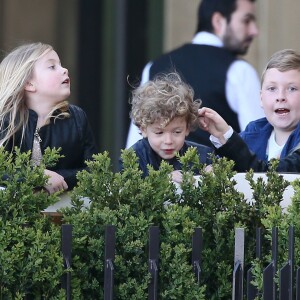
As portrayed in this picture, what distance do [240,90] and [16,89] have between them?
230 centimetres

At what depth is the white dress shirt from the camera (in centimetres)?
700

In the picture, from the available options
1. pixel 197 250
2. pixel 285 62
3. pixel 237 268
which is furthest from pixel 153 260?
pixel 285 62

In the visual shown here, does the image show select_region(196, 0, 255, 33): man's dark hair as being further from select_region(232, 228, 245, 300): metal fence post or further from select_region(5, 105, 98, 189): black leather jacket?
select_region(232, 228, 245, 300): metal fence post

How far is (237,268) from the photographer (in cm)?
411

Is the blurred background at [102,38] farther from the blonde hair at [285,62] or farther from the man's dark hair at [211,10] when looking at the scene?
the blonde hair at [285,62]

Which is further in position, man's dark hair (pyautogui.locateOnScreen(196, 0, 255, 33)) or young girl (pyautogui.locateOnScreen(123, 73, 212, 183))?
man's dark hair (pyautogui.locateOnScreen(196, 0, 255, 33))

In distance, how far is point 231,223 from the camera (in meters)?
4.32

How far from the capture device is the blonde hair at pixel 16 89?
5.01 metres

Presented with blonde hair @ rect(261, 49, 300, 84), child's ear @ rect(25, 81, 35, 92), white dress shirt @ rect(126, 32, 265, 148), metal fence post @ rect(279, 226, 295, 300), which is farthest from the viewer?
white dress shirt @ rect(126, 32, 265, 148)

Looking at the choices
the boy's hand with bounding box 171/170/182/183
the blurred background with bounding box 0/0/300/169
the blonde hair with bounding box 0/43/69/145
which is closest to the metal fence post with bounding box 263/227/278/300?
the boy's hand with bounding box 171/170/182/183

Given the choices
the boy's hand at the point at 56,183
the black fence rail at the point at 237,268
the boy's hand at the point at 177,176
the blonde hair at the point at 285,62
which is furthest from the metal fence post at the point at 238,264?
the blonde hair at the point at 285,62

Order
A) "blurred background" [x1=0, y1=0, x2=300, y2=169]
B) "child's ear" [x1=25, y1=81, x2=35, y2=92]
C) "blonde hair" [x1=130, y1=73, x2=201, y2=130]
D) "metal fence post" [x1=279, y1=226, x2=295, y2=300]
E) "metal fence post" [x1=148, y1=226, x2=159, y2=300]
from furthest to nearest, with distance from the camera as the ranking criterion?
"blurred background" [x1=0, y1=0, x2=300, y2=169] < "child's ear" [x1=25, y1=81, x2=35, y2=92] < "blonde hair" [x1=130, y1=73, x2=201, y2=130] < "metal fence post" [x1=148, y1=226, x2=159, y2=300] < "metal fence post" [x1=279, y1=226, x2=295, y2=300]

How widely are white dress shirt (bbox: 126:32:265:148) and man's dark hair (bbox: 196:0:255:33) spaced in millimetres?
67

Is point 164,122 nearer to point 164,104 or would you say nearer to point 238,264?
point 164,104
